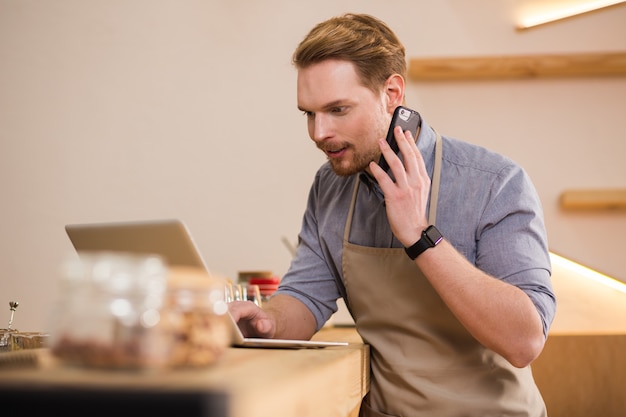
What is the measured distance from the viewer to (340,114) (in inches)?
66.9

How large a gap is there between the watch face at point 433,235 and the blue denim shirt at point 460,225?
173 mm

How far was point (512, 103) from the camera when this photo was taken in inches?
123

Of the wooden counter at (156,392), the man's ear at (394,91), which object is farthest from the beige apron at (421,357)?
the wooden counter at (156,392)

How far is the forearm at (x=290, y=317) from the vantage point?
162 centimetres

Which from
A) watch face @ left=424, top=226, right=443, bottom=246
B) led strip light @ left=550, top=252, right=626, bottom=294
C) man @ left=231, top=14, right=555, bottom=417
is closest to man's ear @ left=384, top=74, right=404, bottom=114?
man @ left=231, top=14, right=555, bottom=417

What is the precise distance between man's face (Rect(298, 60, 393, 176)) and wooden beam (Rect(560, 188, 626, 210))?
157cm

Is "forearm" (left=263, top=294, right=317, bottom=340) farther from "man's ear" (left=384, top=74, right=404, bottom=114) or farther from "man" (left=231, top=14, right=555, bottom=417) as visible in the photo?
"man's ear" (left=384, top=74, right=404, bottom=114)

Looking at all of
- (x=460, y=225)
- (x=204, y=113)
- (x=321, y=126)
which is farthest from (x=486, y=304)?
(x=204, y=113)

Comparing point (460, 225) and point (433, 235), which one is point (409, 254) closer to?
point (433, 235)

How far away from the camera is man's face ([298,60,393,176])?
1.69 meters

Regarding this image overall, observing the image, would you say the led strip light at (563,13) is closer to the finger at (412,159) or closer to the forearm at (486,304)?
the finger at (412,159)

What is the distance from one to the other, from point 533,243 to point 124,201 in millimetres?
2343

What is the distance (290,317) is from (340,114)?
48 centimetres

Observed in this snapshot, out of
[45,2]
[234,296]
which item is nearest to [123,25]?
[45,2]
